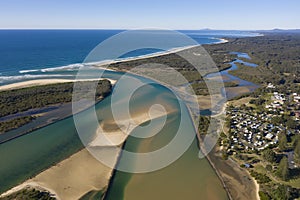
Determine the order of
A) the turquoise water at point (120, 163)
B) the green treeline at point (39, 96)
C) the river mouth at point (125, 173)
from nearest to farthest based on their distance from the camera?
the river mouth at point (125, 173)
the turquoise water at point (120, 163)
the green treeline at point (39, 96)

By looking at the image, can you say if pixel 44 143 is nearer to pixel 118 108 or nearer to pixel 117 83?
pixel 118 108

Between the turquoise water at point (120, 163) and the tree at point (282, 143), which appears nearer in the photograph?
the turquoise water at point (120, 163)

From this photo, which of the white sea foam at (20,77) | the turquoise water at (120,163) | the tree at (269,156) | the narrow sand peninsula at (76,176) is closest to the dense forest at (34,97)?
the turquoise water at (120,163)

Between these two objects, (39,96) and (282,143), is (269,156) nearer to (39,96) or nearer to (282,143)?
(282,143)

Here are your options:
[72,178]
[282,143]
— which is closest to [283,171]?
[282,143]

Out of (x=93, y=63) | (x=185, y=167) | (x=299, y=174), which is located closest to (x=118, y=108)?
(x=185, y=167)

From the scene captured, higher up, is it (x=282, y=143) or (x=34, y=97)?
(x=34, y=97)

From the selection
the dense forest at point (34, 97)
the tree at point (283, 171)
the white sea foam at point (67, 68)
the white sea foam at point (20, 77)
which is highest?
the white sea foam at point (67, 68)

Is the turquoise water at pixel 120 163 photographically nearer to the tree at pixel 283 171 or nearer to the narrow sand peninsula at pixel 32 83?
the tree at pixel 283 171

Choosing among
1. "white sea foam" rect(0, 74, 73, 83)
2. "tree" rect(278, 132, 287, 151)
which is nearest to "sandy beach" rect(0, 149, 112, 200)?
"tree" rect(278, 132, 287, 151)

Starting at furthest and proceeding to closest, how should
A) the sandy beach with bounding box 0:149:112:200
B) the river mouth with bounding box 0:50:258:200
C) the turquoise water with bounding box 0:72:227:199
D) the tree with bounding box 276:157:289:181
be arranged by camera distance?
1. the tree with bounding box 276:157:289:181
2. the turquoise water with bounding box 0:72:227:199
3. the river mouth with bounding box 0:50:258:200
4. the sandy beach with bounding box 0:149:112:200

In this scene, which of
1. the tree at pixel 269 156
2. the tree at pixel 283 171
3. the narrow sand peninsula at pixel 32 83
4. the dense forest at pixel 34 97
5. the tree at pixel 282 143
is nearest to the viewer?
the tree at pixel 283 171

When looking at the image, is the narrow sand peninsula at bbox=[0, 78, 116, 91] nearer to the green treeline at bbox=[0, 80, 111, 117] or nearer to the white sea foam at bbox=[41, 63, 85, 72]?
the green treeline at bbox=[0, 80, 111, 117]
